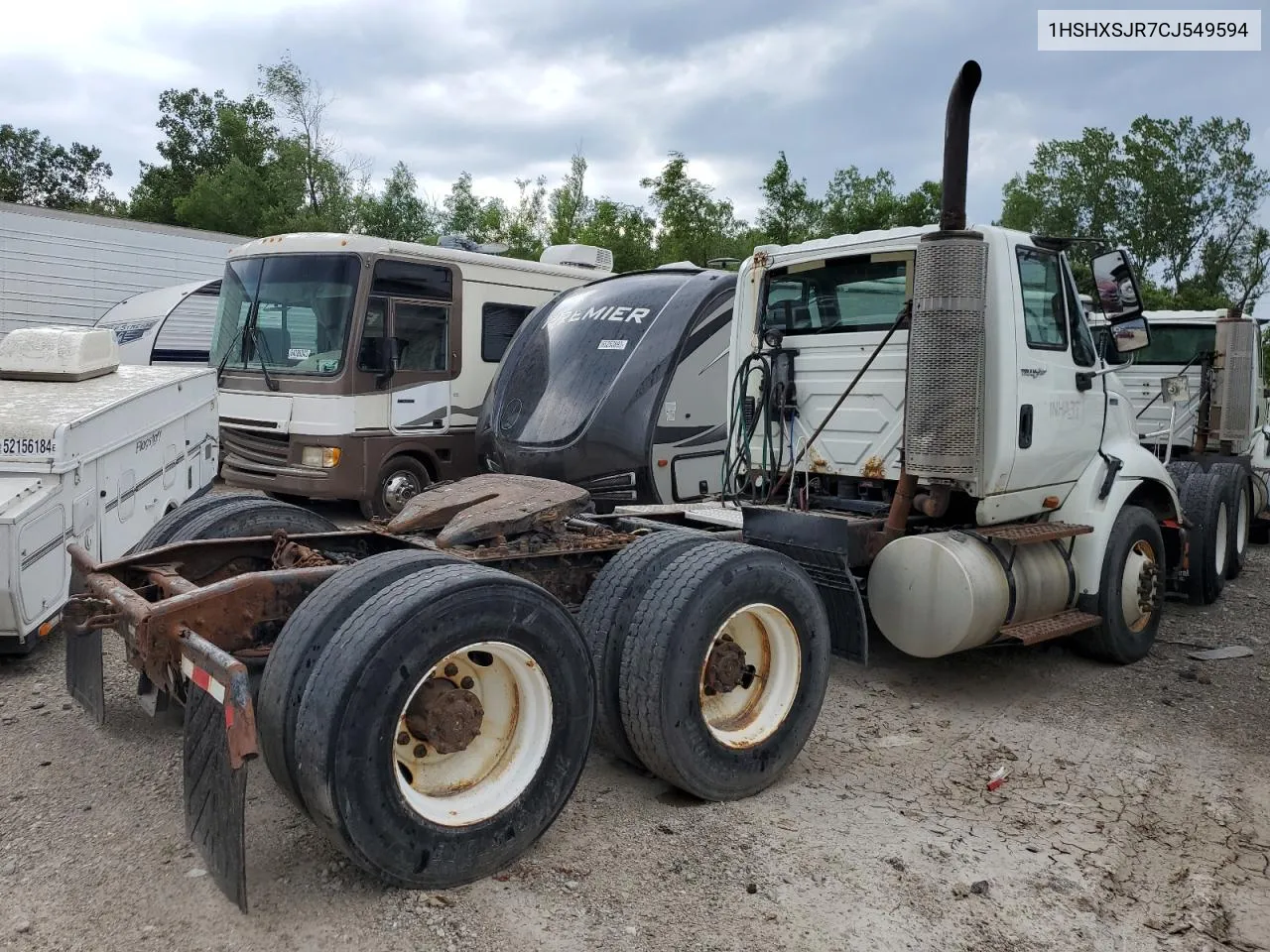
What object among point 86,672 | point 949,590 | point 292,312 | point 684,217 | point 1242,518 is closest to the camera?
point 86,672

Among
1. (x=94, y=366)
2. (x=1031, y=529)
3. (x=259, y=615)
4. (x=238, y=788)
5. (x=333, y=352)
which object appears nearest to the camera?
(x=238, y=788)

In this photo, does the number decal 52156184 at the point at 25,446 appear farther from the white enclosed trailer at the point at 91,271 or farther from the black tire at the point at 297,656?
the white enclosed trailer at the point at 91,271

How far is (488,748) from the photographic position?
11.4 feet

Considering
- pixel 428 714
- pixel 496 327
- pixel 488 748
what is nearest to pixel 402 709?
pixel 428 714

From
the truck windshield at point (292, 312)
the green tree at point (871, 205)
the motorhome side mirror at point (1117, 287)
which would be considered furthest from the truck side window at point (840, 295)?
the green tree at point (871, 205)

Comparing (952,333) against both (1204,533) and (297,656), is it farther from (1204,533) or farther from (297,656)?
(1204,533)

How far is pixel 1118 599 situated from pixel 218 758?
5.09m

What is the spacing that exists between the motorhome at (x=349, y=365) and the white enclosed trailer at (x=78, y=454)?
136cm

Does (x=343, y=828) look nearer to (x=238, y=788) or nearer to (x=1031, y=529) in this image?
(x=238, y=788)

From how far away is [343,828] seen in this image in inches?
116

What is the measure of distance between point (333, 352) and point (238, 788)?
6944 millimetres

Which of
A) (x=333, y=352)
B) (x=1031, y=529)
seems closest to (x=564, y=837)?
(x=1031, y=529)

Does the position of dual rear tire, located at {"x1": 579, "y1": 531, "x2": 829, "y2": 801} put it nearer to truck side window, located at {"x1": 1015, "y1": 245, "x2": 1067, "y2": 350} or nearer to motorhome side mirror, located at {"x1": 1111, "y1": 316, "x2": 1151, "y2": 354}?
truck side window, located at {"x1": 1015, "y1": 245, "x2": 1067, "y2": 350}

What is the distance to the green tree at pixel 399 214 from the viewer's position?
112 ft
